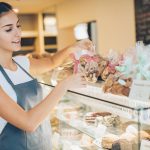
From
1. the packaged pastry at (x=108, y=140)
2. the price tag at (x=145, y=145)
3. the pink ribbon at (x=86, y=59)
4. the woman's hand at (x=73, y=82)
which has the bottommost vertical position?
the packaged pastry at (x=108, y=140)

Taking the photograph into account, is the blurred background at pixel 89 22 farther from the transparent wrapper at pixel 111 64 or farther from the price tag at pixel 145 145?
the price tag at pixel 145 145

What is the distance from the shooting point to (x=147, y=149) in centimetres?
131

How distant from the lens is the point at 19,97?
1604 mm

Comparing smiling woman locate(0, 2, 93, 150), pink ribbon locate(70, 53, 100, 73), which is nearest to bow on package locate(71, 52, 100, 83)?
pink ribbon locate(70, 53, 100, 73)

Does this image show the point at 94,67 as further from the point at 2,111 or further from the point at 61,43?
the point at 61,43

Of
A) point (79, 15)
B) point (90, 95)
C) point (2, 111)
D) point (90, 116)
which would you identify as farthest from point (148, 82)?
point (79, 15)

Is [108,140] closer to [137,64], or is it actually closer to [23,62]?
[137,64]

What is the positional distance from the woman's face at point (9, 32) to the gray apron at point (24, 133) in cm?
13

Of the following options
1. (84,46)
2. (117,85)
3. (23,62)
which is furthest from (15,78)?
(117,85)

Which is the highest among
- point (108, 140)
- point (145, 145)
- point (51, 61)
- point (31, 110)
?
point (51, 61)

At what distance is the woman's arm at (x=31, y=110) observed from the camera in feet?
4.46

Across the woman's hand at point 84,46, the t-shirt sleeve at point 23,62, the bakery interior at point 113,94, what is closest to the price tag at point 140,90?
the bakery interior at point 113,94

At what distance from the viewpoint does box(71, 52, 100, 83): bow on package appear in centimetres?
163

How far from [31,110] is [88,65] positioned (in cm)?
42
